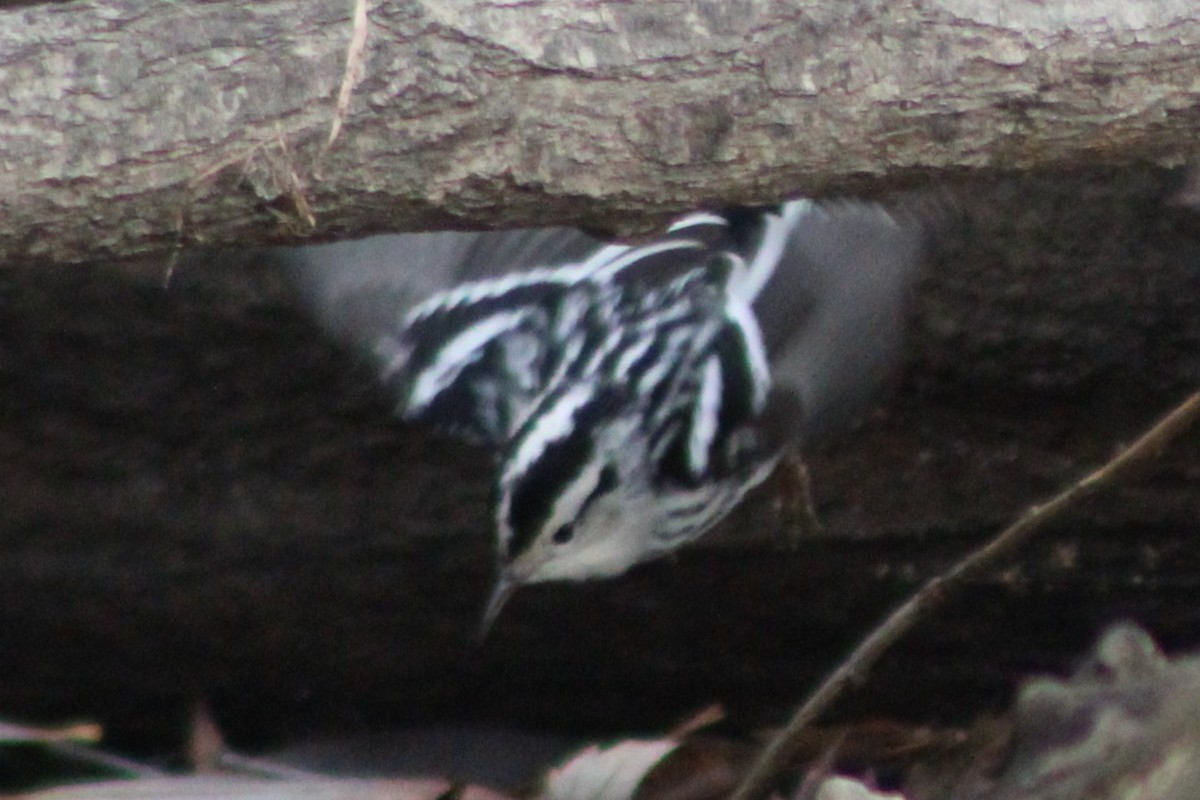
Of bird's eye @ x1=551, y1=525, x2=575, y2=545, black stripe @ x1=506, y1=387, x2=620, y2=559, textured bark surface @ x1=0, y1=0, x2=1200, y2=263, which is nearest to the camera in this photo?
textured bark surface @ x1=0, y1=0, x2=1200, y2=263

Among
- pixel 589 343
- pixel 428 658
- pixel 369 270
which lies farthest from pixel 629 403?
pixel 428 658

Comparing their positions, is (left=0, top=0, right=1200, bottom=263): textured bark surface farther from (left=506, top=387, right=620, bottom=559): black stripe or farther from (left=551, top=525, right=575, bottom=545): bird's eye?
(left=551, top=525, right=575, bottom=545): bird's eye

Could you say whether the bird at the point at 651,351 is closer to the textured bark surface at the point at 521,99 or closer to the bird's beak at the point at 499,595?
the bird's beak at the point at 499,595

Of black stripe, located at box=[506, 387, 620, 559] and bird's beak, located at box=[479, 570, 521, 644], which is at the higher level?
black stripe, located at box=[506, 387, 620, 559]

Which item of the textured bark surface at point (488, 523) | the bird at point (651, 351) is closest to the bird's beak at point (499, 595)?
the bird at point (651, 351)

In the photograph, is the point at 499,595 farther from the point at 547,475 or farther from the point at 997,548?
the point at 997,548

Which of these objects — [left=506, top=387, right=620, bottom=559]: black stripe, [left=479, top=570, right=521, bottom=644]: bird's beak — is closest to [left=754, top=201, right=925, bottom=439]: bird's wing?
[left=506, top=387, right=620, bottom=559]: black stripe

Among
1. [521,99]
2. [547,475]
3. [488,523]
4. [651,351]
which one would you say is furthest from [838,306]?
[521,99]
